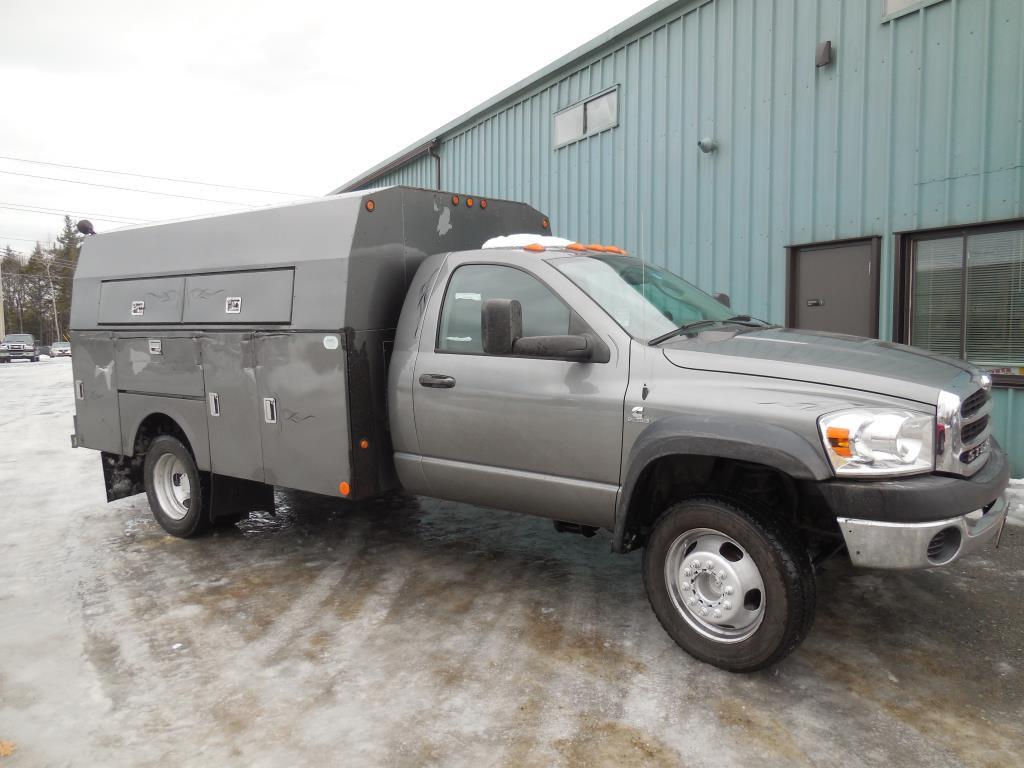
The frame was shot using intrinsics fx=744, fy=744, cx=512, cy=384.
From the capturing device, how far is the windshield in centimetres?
392

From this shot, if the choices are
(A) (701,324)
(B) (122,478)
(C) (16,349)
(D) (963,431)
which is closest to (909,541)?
(D) (963,431)

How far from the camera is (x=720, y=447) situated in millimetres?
3268

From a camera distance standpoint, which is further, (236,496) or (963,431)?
(236,496)

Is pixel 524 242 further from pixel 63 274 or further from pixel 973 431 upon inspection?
pixel 63 274

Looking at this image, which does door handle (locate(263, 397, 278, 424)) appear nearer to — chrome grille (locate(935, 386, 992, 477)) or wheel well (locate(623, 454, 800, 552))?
wheel well (locate(623, 454, 800, 552))

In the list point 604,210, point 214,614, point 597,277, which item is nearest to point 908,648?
point 597,277

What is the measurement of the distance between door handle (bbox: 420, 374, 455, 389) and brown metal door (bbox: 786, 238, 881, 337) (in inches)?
203

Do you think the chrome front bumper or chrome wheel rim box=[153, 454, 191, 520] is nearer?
the chrome front bumper

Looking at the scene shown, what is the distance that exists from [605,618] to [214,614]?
88.4 inches

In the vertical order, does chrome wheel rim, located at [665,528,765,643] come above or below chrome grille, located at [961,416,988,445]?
below

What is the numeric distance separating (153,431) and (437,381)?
3114 millimetres

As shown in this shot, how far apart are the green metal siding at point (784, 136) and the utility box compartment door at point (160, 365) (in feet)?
16.0

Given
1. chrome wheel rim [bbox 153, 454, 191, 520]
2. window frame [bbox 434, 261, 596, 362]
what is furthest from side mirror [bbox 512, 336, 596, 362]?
chrome wheel rim [bbox 153, 454, 191, 520]

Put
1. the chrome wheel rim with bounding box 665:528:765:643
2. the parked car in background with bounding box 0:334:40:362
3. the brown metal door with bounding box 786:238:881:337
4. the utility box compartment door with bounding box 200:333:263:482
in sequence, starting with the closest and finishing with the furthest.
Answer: the chrome wheel rim with bounding box 665:528:765:643, the utility box compartment door with bounding box 200:333:263:482, the brown metal door with bounding box 786:238:881:337, the parked car in background with bounding box 0:334:40:362
